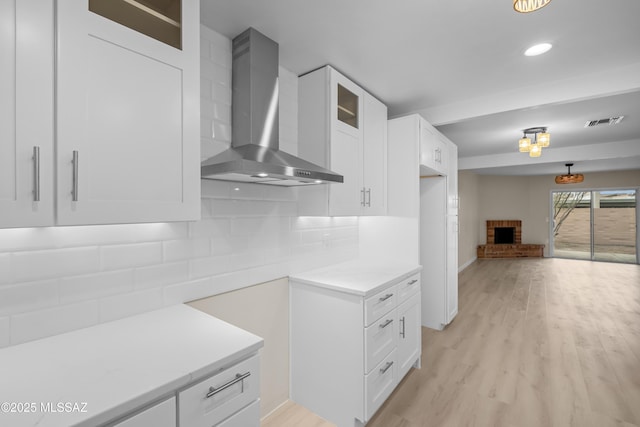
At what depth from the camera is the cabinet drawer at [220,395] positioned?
3.24 ft

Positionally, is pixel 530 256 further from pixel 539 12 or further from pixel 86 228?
pixel 86 228

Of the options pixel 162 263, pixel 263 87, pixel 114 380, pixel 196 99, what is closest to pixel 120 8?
pixel 196 99

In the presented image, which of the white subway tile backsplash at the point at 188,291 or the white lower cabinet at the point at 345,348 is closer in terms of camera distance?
the white subway tile backsplash at the point at 188,291

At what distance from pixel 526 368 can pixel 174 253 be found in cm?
312

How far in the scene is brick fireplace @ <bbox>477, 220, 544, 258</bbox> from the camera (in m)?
8.66

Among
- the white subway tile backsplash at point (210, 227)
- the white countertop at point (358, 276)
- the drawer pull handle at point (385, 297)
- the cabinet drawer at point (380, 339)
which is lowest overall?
the cabinet drawer at point (380, 339)

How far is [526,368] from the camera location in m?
2.70

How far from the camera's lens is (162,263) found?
1.55 meters

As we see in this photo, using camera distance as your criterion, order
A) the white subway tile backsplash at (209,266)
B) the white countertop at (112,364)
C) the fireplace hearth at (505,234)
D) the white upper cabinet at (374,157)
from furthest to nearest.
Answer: the fireplace hearth at (505,234), the white upper cabinet at (374,157), the white subway tile backsplash at (209,266), the white countertop at (112,364)

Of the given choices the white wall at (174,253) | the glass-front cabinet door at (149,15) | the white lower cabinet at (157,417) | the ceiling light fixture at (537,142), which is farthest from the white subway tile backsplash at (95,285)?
the ceiling light fixture at (537,142)

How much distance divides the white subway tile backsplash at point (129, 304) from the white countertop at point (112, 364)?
4 centimetres

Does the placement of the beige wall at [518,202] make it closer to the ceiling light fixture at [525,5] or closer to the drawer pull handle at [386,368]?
the drawer pull handle at [386,368]

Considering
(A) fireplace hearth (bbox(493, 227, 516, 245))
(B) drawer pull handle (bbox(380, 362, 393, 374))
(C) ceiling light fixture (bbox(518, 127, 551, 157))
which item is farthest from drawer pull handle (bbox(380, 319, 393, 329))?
(A) fireplace hearth (bbox(493, 227, 516, 245))

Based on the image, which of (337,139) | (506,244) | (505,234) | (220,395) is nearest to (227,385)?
(220,395)
